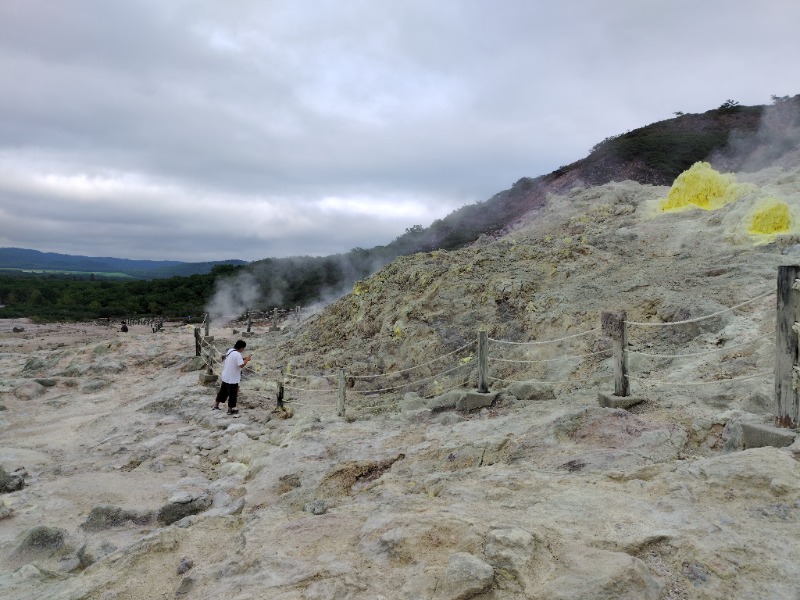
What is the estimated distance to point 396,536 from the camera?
3.29 meters

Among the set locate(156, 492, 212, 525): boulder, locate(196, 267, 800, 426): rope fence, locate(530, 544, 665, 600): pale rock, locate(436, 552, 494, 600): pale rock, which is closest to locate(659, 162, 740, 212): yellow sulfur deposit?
locate(196, 267, 800, 426): rope fence

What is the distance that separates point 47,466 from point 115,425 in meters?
1.98

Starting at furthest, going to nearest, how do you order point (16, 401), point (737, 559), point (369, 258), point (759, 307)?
point (369, 258), point (16, 401), point (759, 307), point (737, 559)

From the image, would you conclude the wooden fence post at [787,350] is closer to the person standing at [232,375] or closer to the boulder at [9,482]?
the person standing at [232,375]

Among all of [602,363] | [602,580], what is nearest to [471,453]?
[602,580]

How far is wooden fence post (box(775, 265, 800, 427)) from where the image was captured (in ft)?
13.2

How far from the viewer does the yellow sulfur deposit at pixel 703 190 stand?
13.6 meters

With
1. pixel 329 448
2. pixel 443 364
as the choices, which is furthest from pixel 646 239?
pixel 329 448

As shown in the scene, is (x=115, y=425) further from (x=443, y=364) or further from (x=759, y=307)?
(x=759, y=307)

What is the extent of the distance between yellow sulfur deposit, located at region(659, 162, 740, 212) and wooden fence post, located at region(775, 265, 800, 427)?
35.5ft

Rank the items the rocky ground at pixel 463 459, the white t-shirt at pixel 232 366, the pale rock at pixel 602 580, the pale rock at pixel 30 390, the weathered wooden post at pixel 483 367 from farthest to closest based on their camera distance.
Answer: the pale rock at pixel 30 390
the white t-shirt at pixel 232 366
the weathered wooden post at pixel 483 367
the rocky ground at pixel 463 459
the pale rock at pixel 602 580

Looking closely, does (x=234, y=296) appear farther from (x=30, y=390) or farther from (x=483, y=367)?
(x=483, y=367)

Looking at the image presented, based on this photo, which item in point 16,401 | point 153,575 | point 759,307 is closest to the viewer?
point 153,575

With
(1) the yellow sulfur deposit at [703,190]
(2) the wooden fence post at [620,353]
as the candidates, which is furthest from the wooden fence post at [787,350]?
A: (1) the yellow sulfur deposit at [703,190]
